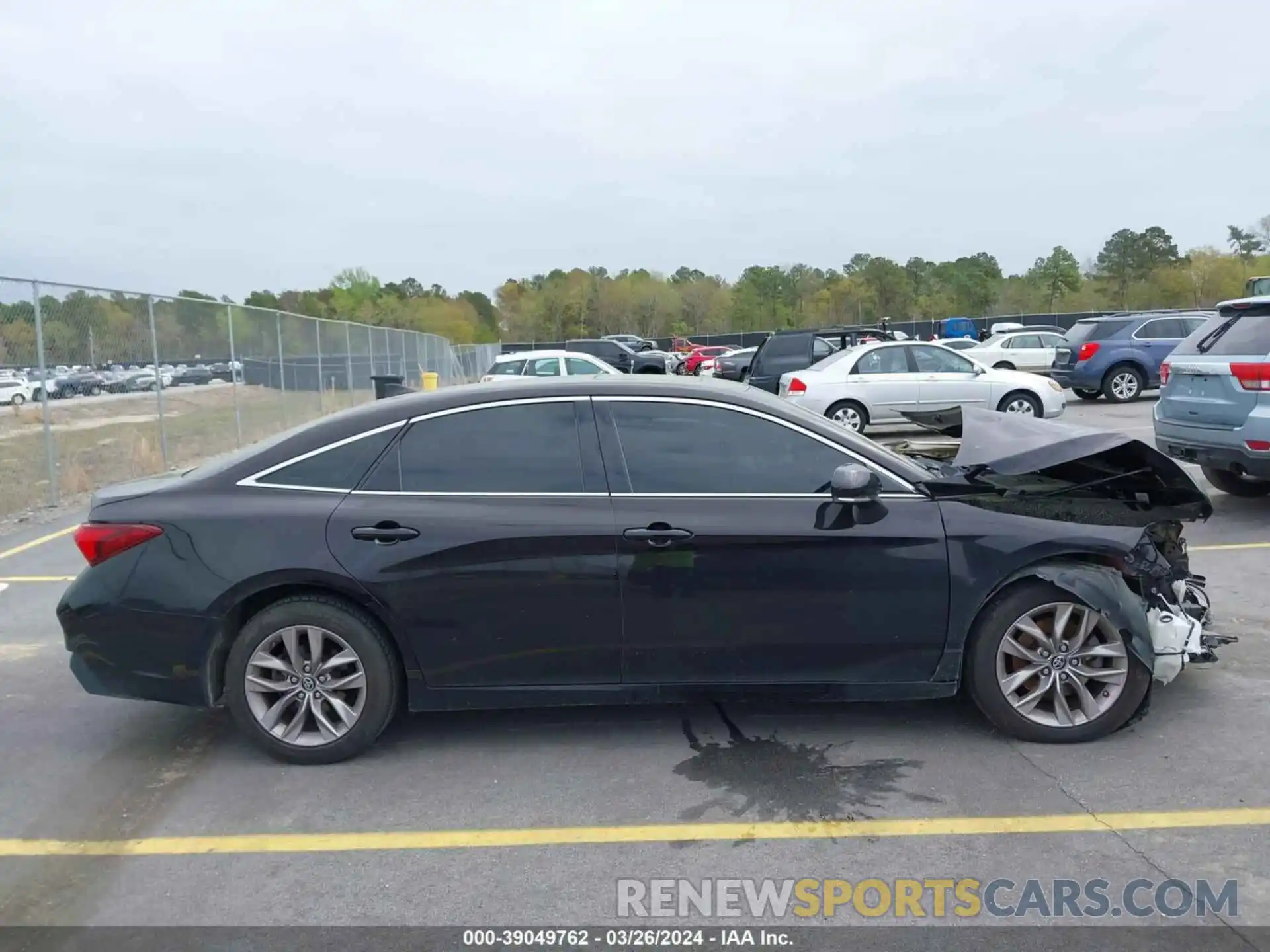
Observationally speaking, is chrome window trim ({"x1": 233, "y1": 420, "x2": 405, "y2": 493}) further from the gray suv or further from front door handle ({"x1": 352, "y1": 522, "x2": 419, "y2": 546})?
the gray suv

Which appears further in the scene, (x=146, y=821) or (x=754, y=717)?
(x=754, y=717)

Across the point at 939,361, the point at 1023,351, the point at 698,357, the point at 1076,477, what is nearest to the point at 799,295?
the point at 698,357

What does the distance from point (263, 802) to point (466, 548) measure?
1.25 metres

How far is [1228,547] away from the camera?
7.28 meters

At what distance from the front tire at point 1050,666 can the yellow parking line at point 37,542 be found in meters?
7.28

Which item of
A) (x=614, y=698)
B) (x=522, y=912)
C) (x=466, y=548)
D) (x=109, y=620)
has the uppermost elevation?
(x=466, y=548)

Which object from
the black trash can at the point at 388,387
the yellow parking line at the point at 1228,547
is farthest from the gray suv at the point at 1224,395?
the black trash can at the point at 388,387

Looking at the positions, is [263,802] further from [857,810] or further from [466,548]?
[857,810]

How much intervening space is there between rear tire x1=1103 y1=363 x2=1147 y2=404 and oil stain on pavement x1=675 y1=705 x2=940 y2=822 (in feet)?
56.6

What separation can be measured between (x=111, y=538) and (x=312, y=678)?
1022mm

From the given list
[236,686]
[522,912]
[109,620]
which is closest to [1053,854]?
[522,912]

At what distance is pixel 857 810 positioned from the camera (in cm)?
362

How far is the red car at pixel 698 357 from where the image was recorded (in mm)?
38750

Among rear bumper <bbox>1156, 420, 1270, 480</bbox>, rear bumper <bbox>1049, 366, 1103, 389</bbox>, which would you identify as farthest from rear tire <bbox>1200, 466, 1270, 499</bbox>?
rear bumper <bbox>1049, 366, 1103, 389</bbox>
